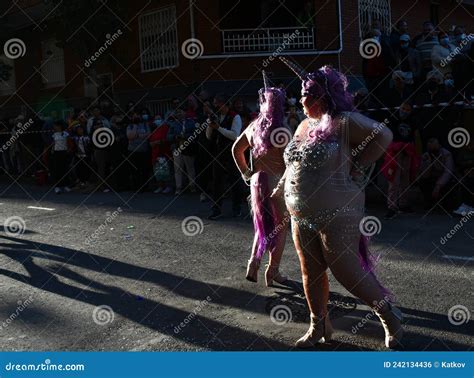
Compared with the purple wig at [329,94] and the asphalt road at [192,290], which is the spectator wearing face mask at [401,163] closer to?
the asphalt road at [192,290]

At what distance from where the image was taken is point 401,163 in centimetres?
948

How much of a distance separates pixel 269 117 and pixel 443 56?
305 inches

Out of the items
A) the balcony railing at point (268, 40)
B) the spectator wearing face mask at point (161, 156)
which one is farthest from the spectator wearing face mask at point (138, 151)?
the balcony railing at point (268, 40)

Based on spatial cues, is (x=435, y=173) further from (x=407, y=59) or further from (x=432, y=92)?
(x=407, y=59)

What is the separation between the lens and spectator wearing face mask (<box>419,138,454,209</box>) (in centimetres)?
930

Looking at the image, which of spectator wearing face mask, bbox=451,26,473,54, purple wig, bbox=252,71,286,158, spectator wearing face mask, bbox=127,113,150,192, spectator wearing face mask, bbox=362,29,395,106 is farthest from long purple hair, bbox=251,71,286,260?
spectator wearing face mask, bbox=127,113,150,192

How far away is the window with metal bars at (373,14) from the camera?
18.7m

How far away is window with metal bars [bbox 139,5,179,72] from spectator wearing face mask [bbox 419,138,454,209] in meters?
10.7

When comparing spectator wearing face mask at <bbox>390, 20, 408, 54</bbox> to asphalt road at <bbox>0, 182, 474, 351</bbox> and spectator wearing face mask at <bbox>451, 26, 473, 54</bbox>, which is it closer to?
spectator wearing face mask at <bbox>451, 26, 473, 54</bbox>

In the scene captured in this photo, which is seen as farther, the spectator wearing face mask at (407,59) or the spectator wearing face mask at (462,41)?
the spectator wearing face mask at (407,59)

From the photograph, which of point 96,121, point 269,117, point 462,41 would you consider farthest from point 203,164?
point 269,117

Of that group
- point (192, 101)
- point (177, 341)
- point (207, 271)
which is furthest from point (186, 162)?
point (177, 341)

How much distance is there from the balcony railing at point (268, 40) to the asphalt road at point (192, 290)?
9286 mm

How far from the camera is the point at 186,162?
12.4 metres
